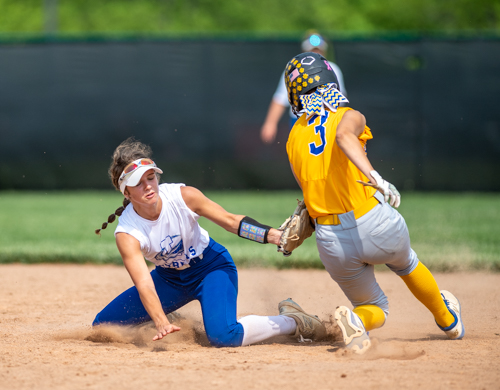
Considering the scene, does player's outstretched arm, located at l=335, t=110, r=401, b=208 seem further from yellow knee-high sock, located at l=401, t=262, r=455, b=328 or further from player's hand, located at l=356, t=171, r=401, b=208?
yellow knee-high sock, located at l=401, t=262, r=455, b=328

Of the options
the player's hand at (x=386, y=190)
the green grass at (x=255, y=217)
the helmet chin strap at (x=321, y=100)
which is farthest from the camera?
the green grass at (x=255, y=217)

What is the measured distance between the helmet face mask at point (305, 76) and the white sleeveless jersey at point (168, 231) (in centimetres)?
87

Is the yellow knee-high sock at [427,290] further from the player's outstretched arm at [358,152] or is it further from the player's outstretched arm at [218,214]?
the player's outstretched arm at [218,214]

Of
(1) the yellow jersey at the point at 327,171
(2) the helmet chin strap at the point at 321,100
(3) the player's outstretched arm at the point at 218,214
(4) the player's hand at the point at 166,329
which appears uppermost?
(2) the helmet chin strap at the point at 321,100

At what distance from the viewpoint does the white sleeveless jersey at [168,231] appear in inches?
131

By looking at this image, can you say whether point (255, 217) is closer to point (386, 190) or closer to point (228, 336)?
point (228, 336)

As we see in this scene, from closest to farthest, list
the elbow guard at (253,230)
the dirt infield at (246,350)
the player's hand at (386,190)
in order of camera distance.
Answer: the dirt infield at (246,350) < the player's hand at (386,190) < the elbow guard at (253,230)

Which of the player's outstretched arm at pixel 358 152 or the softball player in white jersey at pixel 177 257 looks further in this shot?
the softball player in white jersey at pixel 177 257

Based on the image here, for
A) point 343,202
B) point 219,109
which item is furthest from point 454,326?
point 219,109

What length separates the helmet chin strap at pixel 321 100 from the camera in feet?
10.1

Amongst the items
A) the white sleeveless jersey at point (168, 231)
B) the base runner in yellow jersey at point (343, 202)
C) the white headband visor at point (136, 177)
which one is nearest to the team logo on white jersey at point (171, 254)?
the white sleeveless jersey at point (168, 231)

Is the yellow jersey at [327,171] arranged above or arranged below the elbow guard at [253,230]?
above

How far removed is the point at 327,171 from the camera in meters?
2.99

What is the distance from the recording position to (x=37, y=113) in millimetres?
10719
